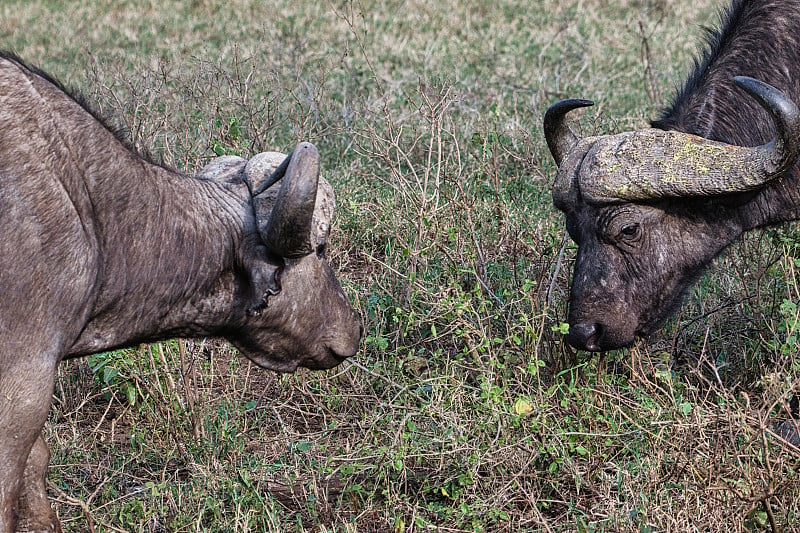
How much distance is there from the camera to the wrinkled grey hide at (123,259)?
9.98ft

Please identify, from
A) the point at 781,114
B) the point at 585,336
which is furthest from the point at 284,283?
the point at 781,114

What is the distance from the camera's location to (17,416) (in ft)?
9.88

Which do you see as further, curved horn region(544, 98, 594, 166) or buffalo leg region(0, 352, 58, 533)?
curved horn region(544, 98, 594, 166)

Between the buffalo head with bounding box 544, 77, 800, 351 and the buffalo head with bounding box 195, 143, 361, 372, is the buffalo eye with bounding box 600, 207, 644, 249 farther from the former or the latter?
the buffalo head with bounding box 195, 143, 361, 372

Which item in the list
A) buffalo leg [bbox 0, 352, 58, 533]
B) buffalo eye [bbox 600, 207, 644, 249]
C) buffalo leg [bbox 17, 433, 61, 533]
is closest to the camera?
buffalo leg [bbox 0, 352, 58, 533]

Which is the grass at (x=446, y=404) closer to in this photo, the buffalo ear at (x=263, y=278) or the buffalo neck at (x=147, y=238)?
the buffalo neck at (x=147, y=238)

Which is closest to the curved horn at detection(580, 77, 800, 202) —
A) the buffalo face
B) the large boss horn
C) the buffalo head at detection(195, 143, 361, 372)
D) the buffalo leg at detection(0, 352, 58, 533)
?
the large boss horn

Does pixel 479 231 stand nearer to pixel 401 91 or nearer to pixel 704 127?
pixel 704 127

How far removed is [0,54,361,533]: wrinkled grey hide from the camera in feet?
9.98

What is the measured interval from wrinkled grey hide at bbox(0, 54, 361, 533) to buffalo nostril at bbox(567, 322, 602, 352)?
0.97 m

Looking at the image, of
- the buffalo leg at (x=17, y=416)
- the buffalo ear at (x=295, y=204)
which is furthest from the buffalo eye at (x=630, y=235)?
the buffalo leg at (x=17, y=416)

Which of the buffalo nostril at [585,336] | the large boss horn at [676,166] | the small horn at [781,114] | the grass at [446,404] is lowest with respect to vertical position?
the grass at [446,404]

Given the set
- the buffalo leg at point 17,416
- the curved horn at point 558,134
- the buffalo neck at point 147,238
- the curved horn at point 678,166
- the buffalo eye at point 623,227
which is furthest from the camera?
the curved horn at point 558,134

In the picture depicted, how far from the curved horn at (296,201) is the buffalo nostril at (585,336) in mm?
1460
